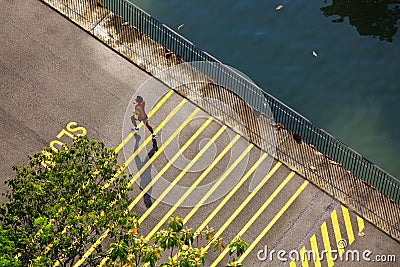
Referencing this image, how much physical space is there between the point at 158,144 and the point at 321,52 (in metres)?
11.5

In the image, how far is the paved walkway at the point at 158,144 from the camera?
45.2 meters

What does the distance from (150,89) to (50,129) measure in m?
5.29

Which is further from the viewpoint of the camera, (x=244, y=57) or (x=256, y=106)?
(x=244, y=57)

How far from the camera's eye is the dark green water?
5181 centimetres

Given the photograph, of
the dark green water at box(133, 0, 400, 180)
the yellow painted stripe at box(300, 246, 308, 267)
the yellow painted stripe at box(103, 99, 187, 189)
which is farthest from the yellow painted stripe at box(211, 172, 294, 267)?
the dark green water at box(133, 0, 400, 180)

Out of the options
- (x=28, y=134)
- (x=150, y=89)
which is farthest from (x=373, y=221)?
(x=28, y=134)

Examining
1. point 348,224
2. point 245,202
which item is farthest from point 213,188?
point 348,224

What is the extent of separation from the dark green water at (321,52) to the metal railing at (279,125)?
129 inches

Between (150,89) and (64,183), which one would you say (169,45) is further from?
(64,183)

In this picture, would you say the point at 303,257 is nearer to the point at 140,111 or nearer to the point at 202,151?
the point at 202,151

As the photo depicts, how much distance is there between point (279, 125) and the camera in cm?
4806

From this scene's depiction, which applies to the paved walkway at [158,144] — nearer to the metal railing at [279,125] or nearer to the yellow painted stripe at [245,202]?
the yellow painted stripe at [245,202]

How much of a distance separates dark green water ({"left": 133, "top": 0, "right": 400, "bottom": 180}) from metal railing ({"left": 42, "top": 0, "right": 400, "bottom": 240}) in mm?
3280

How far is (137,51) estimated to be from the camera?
51.3 meters
